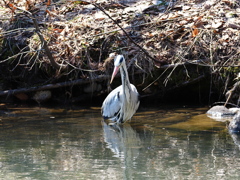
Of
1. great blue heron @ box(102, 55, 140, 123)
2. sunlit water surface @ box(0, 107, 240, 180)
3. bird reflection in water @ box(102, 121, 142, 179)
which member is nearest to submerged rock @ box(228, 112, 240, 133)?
sunlit water surface @ box(0, 107, 240, 180)

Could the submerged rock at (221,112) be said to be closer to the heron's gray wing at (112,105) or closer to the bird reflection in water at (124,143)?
the bird reflection in water at (124,143)

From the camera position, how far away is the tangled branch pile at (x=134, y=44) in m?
7.35

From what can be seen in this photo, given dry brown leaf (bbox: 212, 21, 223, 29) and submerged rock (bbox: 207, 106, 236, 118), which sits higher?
dry brown leaf (bbox: 212, 21, 223, 29)

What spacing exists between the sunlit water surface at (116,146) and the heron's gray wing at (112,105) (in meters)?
0.16

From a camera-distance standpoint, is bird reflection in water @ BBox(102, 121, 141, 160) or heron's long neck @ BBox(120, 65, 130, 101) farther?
heron's long neck @ BBox(120, 65, 130, 101)

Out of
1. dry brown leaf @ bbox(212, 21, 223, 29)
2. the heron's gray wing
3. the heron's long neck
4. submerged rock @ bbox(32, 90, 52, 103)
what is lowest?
submerged rock @ bbox(32, 90, 52, 103)

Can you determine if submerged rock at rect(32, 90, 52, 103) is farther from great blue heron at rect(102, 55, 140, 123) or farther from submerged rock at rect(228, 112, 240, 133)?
submerged rock at rect(228, 112, 240, 133)

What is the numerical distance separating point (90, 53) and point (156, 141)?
2.97m

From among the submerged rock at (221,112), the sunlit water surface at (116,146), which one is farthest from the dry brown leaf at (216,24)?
the submerged rock at (221,112)

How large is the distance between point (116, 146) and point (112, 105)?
1.87m

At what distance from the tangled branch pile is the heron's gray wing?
1.75 feet

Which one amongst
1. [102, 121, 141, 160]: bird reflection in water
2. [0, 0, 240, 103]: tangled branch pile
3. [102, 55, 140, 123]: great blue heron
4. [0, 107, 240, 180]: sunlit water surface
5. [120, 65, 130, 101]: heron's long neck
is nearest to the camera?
[0, 107, 240, 180]: sunlit water surface

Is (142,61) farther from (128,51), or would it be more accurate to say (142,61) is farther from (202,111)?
(202,111)

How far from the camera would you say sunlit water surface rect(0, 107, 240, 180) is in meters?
4.03
